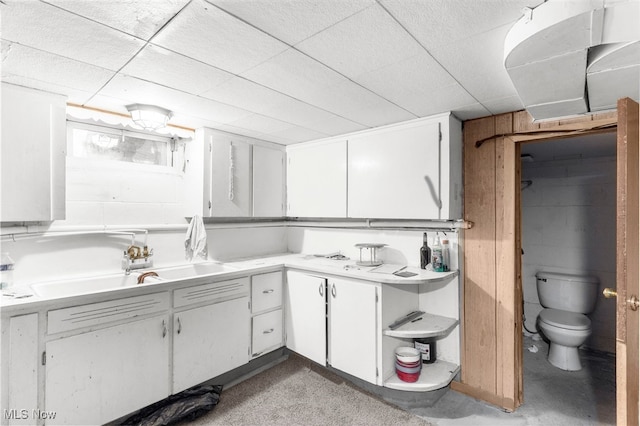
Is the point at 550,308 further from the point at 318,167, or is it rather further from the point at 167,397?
the point at 167,397

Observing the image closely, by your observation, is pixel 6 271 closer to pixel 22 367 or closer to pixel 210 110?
pixel 22 367

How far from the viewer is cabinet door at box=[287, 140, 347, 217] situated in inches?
117

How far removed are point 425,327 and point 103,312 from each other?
7.00ft

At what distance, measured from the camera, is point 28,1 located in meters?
1.12

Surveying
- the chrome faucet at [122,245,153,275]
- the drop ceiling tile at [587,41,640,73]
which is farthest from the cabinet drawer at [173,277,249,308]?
the drop ceiling tile at [587,41,640,73]

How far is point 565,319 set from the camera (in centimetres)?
291

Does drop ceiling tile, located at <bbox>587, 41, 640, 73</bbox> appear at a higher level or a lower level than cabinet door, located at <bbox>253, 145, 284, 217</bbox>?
higher

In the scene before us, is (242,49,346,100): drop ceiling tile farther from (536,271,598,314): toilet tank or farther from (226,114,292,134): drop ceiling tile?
(536,271,598,314): toilet tank

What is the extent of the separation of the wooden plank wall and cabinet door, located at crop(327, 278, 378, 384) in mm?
781

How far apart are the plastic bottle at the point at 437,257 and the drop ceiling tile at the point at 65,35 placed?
2270 millimetres

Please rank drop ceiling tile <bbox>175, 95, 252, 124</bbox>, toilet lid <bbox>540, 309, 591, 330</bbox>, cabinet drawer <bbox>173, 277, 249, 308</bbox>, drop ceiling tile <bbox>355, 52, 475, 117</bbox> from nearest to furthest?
1. drop ceiling tile <bbox>355, 52, 475, 117</bbox>
2. drop ceiling tile <bbox>175, 95, 252, 124</bbox>
3. cabinet drawer <bbox>173, 277, 249, 308</bbox>
4. toilet lid <bbox>540, 309, 591, 330</bbox>

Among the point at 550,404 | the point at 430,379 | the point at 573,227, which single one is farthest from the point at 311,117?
the point at 573,227

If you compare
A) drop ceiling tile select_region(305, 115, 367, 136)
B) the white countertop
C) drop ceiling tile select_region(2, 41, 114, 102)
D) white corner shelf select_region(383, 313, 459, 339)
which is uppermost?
drop ceiling tile select_region(2, 41, 114, 102)

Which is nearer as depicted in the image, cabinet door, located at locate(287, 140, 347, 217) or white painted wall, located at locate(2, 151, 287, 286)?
white painted wall, located at locate(2, 151, 287, 286)
